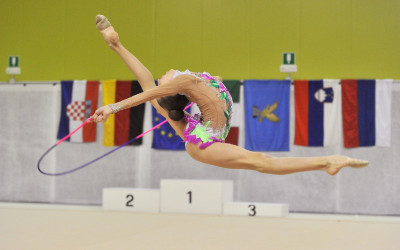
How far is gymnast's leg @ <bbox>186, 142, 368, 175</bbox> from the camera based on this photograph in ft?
12.9

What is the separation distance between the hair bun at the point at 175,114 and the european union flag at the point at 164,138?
16.8 feet

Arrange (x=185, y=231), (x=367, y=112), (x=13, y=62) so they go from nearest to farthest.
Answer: (x=185, y=231), (x=367, y=112), (x=13, y=62)

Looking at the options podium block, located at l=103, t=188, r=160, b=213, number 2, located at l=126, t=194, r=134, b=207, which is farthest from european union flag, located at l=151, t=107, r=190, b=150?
number 2, located at l=126, t=194, r=134, b=207

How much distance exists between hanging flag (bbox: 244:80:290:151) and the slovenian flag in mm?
1040

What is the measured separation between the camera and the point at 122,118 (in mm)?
9852

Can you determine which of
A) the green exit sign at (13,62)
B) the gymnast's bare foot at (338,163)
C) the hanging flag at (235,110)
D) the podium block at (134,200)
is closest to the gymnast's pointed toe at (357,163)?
the gymnast's bare foot at (338,163)

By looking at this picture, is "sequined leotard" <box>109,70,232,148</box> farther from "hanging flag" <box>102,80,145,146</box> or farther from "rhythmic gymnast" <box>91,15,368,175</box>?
"hanging flag" <box>102,80,145,146</box>

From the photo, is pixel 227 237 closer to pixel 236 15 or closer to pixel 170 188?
pixel 170 188

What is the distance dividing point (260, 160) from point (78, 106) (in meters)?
6.60

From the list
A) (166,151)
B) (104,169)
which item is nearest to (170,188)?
(166,151)

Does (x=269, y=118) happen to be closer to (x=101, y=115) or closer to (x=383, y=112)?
(x=383, y=112)

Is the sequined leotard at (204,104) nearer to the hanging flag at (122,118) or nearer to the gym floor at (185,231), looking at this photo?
the gym floor at (185,231)

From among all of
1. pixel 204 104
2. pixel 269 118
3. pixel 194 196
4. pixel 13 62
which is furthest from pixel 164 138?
pixel 204 104

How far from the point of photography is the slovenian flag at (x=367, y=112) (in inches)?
359
